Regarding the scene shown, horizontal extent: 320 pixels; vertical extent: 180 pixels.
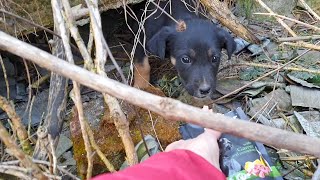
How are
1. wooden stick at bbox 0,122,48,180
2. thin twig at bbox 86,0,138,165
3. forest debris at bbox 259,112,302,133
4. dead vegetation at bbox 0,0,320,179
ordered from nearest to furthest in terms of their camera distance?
dead vegetation at bbox 0,0,320,179 < wooden stick at bbox 0,122,48,180 < thin twig at bbox 86,0,138,165 < forest debris at bbox 259,112,302,133

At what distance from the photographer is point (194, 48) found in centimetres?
422

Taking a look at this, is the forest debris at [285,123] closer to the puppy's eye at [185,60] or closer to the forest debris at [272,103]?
the forest debris at [272,103]

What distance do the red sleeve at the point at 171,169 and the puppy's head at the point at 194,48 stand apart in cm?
236

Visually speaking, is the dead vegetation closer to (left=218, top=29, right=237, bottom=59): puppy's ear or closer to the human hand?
(left=218, top=29, right=237, bottom=59): puppy's ear

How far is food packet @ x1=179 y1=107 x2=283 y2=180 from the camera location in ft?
8.68

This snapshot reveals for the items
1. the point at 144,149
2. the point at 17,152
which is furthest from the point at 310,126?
the point at 17,152

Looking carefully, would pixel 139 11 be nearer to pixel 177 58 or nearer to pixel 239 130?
pixel 177 58

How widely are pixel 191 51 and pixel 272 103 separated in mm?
774

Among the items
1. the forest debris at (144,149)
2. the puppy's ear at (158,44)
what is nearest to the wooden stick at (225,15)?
the puppy's ear at (158,44)

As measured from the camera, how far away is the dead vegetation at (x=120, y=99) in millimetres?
1431

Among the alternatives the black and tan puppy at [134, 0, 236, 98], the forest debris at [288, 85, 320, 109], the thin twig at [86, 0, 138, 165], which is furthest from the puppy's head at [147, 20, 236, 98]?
the thin twig at [86, 0, 138, 165]

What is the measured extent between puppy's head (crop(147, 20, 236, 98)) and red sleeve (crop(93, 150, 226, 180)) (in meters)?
2.36

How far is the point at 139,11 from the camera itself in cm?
493

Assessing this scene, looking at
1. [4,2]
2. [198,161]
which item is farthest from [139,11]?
[198,161]
